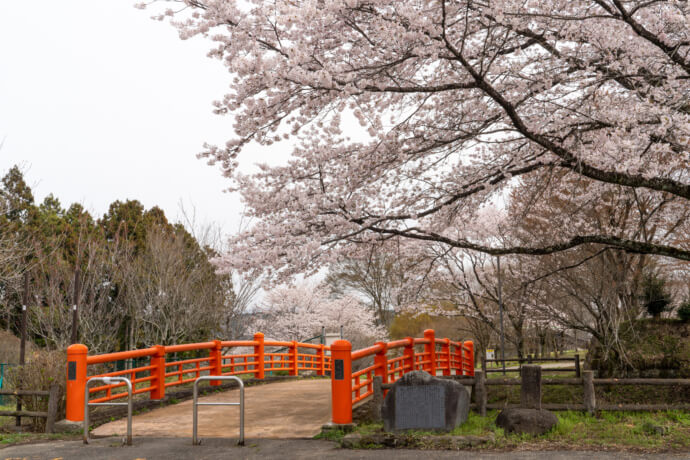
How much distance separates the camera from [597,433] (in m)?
8.72

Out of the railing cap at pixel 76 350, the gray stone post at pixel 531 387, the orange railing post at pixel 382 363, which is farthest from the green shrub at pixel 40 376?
the gray stone post at pixel 531 387

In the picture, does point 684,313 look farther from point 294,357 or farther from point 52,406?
point 52,406

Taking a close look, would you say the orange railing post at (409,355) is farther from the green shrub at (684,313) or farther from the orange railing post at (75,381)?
the green shrub at (684,313)

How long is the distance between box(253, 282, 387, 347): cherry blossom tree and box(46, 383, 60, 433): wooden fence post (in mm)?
26104

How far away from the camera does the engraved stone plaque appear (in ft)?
29.0

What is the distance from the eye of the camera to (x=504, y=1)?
7.77 metres

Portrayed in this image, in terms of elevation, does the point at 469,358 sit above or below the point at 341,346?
below

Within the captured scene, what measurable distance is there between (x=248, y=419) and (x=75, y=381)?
9.96ft

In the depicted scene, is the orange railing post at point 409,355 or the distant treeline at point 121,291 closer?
the orange railing post at point 409,355

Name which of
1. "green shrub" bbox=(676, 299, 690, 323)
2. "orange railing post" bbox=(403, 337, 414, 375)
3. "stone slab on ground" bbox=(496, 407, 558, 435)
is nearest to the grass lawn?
"stone slab on ground" bbox=(496, 407, 558, 435)

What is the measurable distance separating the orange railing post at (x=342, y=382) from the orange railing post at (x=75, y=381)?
4004 mm

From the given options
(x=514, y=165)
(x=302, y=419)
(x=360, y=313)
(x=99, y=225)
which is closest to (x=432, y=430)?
(x=302, y=419)

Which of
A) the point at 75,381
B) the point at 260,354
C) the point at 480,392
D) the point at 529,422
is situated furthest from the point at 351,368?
the point at 260,354

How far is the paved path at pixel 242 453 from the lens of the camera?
736 centimetres
